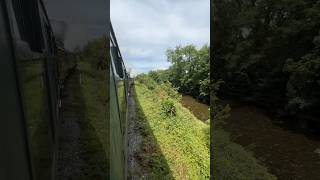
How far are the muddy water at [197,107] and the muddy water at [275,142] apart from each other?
13.3ft

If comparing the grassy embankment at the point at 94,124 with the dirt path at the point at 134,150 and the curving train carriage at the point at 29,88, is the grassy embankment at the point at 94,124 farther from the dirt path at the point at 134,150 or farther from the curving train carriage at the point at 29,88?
the dirt path at the point at 134,150

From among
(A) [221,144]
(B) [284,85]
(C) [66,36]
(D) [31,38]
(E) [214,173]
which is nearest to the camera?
(C) [66,36]

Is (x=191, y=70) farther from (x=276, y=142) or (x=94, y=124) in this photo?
(x=94, y=124)

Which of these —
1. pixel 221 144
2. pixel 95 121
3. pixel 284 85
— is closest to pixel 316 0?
pixel 284 85

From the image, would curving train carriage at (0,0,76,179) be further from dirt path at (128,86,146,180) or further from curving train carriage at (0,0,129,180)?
dirt path at (128,86,146,180)

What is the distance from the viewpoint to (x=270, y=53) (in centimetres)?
1425

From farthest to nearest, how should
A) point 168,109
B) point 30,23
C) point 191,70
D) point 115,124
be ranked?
point 191,70
point 168,109
point 115,124
point 30,23

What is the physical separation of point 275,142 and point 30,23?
14289 millimetres

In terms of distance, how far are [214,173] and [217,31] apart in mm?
6429

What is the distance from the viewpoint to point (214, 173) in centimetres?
989

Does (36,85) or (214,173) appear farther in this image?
(214,173)

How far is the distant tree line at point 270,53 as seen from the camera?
13031mm

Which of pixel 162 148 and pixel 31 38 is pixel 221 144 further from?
pixel 31 38

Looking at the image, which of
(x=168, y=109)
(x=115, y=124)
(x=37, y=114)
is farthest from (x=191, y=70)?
(x=37, y=114)
